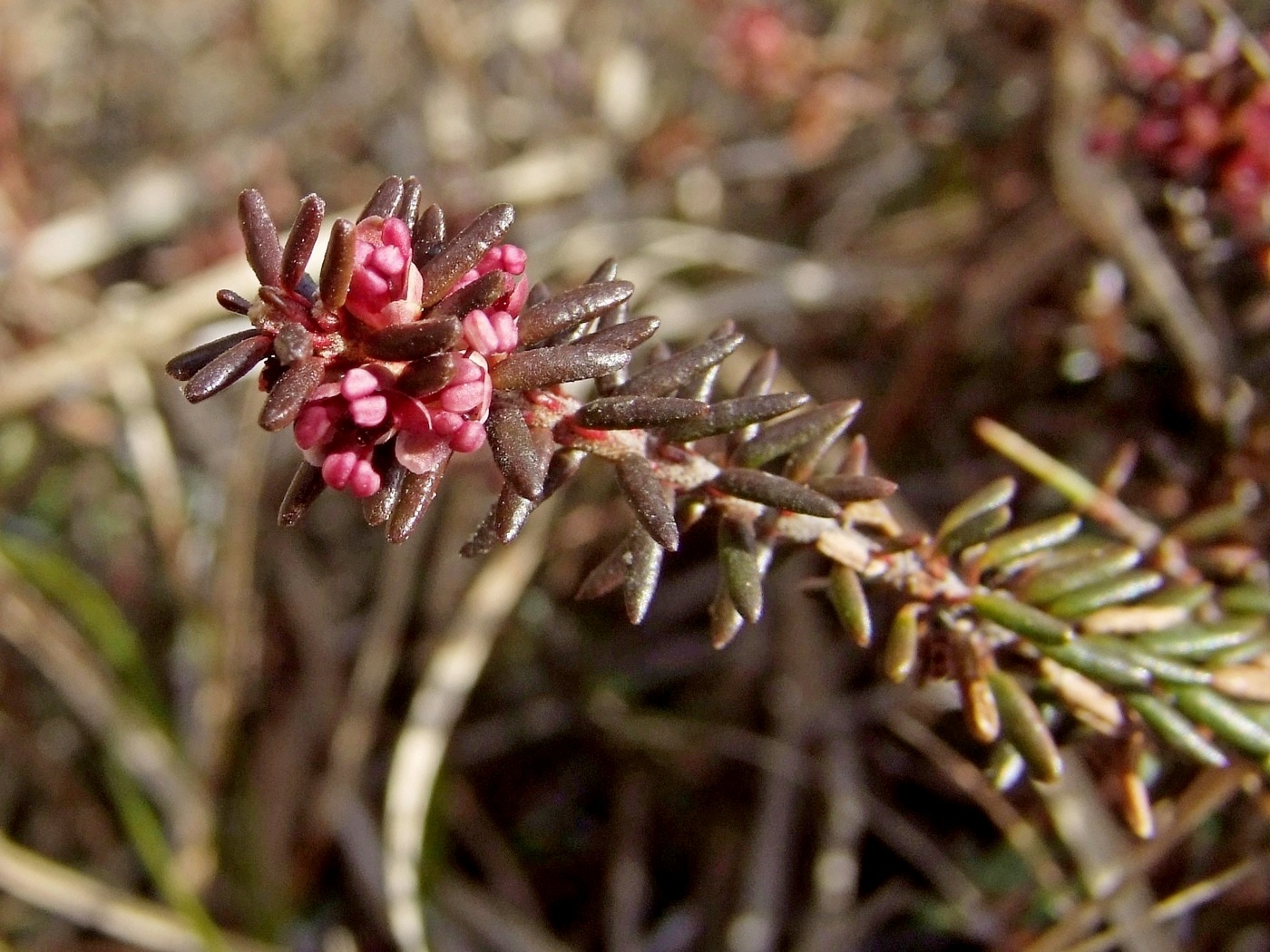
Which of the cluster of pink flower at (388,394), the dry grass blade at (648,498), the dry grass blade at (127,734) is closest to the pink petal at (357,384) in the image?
the cluster of pink flower at (388,394)

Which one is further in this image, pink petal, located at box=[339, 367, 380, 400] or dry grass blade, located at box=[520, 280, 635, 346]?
dry grass blade, located at box=[520, 280, 635, 346]

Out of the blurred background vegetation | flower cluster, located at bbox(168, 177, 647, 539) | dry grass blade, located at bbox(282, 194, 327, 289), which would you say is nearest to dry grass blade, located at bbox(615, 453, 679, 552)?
flower cluster, located at bbox(168, 177, 647, 539)

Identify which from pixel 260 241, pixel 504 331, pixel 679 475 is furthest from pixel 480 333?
pixel 679 475

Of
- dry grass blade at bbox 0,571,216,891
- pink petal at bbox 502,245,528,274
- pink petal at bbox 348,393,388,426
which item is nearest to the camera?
pink petal at bbox 348,393,388,426

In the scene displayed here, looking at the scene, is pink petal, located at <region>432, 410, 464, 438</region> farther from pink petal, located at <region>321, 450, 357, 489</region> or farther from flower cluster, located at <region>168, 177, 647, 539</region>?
pink petal, located at <region>321, 450, 357, 489</region>

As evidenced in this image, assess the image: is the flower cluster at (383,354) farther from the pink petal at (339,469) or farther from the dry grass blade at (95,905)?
the dry grass blade at (95,905)

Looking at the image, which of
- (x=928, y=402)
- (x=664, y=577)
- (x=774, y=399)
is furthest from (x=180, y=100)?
(x=774, y=399)

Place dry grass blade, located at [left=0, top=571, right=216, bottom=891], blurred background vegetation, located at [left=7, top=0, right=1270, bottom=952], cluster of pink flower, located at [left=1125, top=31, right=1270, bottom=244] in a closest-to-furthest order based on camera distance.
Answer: cluster of pink flower, located at [left=1125, top=31, right=1270, bottom=244] → blurred background vegetation, located at [left=7, top=0, right=1270, bottom=952] → dry grass blade, located at [left=0, top=571, right=216, bottom=891]
